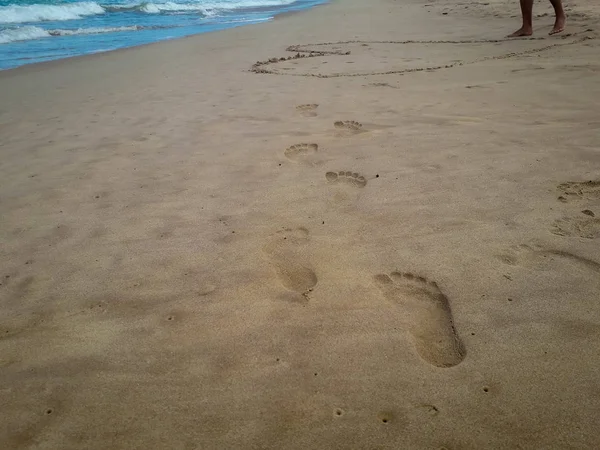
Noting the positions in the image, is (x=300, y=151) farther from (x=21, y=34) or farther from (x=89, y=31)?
(x=89, y=31)

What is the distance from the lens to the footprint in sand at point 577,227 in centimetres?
155

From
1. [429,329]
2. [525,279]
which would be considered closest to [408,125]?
[525,279]

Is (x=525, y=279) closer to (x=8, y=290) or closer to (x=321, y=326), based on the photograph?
(x=321, y=326)

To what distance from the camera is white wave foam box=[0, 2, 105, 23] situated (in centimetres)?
959

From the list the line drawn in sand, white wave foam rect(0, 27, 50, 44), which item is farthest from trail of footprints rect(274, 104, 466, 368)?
white wave foam rect(0, 27, 50, 44)

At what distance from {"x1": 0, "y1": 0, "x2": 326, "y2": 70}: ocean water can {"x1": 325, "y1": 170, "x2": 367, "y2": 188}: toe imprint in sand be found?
5.49 metres

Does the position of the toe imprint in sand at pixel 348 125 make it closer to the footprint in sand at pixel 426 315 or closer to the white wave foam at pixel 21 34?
the footprint in sand at pixel 426 315

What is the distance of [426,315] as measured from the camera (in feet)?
4.20

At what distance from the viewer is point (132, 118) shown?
3301mm

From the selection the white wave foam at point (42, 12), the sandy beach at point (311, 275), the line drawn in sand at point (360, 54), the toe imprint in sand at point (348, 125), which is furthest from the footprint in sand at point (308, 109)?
the white wave foam at point (42, 12)

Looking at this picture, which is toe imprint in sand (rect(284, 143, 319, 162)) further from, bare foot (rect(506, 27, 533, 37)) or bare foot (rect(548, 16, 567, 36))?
bare foot (rect(548, 16, 567, 36))

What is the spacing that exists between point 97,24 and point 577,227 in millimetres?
10994

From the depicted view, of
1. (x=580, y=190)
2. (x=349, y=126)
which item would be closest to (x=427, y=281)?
(x=580, y=190)

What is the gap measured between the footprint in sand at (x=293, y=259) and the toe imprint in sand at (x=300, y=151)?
2.55ft
